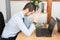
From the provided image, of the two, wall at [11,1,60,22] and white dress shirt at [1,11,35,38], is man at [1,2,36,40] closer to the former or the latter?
white dress shirt at [1,11,35,38]

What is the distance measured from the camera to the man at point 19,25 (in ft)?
7.75

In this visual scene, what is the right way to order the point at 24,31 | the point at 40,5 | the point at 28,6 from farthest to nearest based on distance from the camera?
the point at 40,5 < the point at 28,6 < the point at 24,31

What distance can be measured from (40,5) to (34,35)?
4.23ft

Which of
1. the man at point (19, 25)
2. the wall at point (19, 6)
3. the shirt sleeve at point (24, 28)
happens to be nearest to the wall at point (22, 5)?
the wall at point (19, 6)

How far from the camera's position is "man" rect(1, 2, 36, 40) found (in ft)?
7.75

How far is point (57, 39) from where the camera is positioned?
2.19m

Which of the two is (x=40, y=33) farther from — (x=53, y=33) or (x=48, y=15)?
(x=48, y=15)

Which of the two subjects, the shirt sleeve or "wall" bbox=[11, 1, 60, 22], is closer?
the shirt sleeve

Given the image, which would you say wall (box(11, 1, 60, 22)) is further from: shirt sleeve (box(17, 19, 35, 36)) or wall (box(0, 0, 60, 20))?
shirt sleeve (box(17, 19, 35, 36))

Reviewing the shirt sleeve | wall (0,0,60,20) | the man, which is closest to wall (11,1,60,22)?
wall (0,0,60,20)

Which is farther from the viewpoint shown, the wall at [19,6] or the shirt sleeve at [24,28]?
the wall at [19,6]

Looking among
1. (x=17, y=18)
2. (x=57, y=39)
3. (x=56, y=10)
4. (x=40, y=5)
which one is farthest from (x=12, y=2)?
(x=57, y=39)

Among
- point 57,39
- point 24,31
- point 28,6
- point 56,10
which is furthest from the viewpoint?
point 56,10

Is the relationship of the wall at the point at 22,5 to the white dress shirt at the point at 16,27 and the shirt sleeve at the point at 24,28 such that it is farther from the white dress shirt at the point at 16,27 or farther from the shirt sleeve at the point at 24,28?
the shirt sleeve at the point at 24,28
